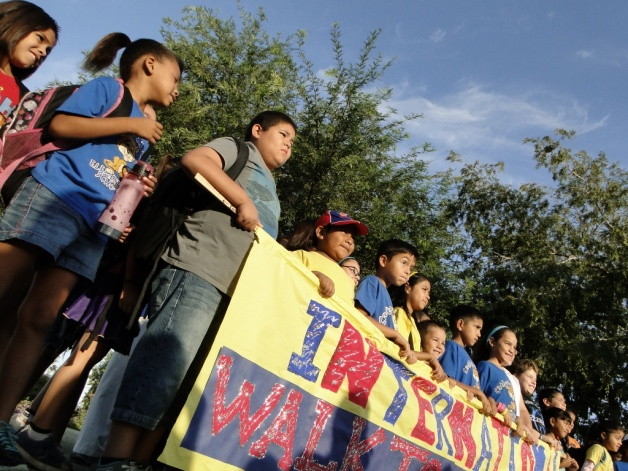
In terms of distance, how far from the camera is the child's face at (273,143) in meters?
2.94

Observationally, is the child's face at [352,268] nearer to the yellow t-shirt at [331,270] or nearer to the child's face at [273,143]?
the yellow t-shirt at [331,270]

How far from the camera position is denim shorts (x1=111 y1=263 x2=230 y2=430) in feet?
7.11

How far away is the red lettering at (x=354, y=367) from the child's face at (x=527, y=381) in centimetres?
314

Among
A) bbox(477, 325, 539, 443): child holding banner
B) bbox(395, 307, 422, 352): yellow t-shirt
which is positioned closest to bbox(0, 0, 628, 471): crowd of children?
bbox(395, 307, 422, 352): yellow t-shirt

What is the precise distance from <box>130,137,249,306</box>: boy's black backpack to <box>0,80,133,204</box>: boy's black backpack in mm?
381

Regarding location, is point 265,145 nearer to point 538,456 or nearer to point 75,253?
point 75,253

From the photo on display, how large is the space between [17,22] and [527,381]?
5295mm

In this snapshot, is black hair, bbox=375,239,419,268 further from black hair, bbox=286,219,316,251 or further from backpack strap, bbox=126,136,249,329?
backpack strap, bbox=126,136,249,329

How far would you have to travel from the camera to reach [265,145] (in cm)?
294

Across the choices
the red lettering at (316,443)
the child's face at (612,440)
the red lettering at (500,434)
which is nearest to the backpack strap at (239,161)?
the red lettering at (316,443)

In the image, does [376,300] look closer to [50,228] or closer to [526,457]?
[526,457]

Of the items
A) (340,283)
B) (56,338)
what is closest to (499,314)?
(340,283)

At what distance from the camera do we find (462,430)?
13.1 feet

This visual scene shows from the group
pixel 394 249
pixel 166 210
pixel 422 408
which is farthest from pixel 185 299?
pixel 394 249
